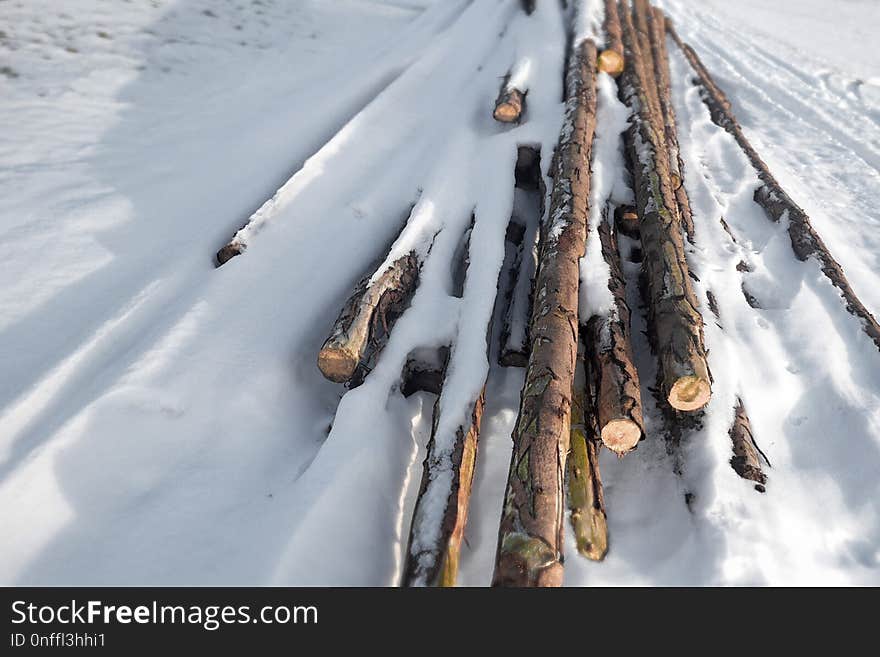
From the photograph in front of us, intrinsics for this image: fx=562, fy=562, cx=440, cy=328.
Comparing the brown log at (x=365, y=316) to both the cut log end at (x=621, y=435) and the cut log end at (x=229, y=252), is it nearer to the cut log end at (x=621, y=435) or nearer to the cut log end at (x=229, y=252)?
the cut log end at (x=229, y=252)

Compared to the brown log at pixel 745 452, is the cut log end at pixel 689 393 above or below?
above

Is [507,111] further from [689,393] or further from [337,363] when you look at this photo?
[689,393]

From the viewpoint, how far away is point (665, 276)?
3199 millimetres

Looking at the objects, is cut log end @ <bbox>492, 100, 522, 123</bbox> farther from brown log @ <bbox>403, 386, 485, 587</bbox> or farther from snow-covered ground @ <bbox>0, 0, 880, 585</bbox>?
brown log @ <bbox>403, 386, 485, 587</bbox>

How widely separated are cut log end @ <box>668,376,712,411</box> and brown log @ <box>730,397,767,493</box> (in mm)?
260

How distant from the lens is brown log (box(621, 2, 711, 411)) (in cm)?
263

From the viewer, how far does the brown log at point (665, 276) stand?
263 centimetres

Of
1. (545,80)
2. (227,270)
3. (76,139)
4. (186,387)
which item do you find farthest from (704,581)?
(76,139)

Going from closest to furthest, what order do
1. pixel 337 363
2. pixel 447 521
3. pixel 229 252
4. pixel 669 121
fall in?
pixel 447 521 < pixel 337 363 < pixel 229 252 < pixel 669 121

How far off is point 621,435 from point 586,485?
28 centimetres

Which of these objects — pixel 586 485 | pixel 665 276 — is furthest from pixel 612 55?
pixel 586 485

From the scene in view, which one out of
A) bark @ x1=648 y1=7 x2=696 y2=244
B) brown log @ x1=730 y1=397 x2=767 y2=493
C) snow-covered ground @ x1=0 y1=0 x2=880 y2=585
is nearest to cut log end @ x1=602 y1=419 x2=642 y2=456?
snow-covered ground @ x1=0 y1=0 x2=880 y2=585

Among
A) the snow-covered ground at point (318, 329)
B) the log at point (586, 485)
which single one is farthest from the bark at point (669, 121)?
the log at point (586, 485)
